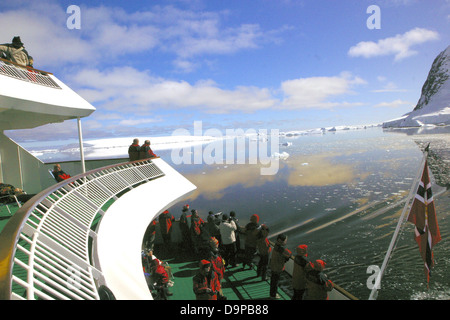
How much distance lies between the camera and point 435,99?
16575 cm

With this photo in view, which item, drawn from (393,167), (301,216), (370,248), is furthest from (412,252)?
(393,167)

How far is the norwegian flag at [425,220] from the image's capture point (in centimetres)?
563

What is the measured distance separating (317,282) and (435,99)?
712 feet

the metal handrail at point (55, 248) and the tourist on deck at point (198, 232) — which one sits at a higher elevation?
the metal handrail at point (55, 248)

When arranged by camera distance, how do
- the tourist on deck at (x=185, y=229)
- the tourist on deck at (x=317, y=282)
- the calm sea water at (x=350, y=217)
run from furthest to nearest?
the calm sea water at (x=350, y=217), the tourist on deck at (x=185, y=229), the tourist on deck at (x=317, y=282)

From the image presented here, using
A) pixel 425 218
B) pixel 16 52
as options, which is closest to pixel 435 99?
pixel 425 218

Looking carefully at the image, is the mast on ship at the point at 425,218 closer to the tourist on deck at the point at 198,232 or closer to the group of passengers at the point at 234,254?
the group of passengers at the point at 234,254

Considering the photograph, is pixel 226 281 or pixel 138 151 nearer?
pixel 226 281

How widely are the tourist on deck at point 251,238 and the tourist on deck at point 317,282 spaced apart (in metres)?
2.49

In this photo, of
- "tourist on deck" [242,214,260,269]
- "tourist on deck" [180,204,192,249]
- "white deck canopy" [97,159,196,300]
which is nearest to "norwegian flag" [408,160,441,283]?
"tourist on deck" [242,214,260,269]

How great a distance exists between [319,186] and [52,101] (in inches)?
1869

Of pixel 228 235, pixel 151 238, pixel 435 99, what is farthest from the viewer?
pixel 435 99

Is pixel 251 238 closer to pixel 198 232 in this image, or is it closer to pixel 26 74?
pixel 198 232

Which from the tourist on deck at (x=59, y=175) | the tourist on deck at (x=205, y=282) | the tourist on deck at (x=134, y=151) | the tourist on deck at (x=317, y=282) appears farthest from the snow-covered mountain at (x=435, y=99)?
the tourist on deck at (x=59, y=175)
